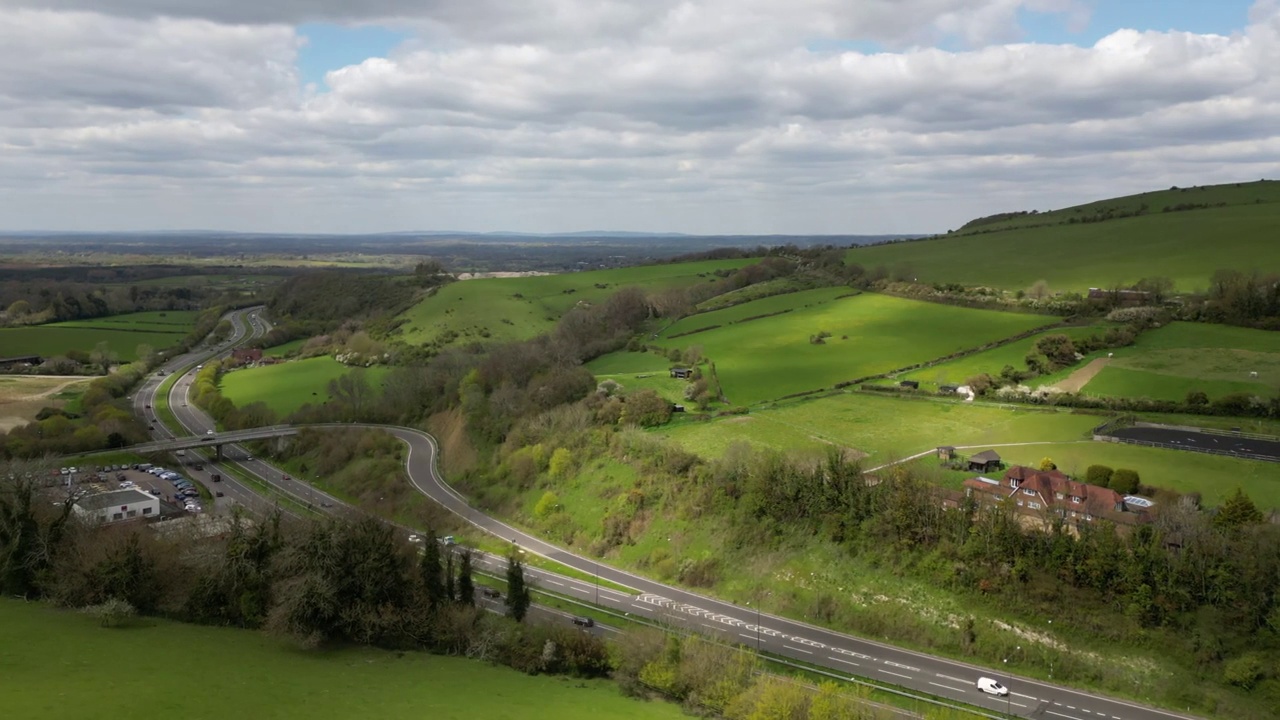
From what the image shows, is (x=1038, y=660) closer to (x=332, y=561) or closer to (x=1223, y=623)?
(x=1223, y=623)

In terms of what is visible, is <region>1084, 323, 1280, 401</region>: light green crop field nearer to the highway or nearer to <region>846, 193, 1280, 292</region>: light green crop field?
<region>846, 193, 1280, 292</region>: light green crop field

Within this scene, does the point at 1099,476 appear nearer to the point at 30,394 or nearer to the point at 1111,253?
the point at 1111,253

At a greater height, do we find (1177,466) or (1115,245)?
(1115,245)

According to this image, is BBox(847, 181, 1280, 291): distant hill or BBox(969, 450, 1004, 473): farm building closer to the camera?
BBox(969, 450, 1004, 473): farm building

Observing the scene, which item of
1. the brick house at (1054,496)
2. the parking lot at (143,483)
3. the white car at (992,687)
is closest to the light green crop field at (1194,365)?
the brick house at (1054,496)

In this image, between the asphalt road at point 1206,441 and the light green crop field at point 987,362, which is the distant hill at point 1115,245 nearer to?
the light green crop field at point 987,362

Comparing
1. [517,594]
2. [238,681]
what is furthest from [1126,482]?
[238,681]

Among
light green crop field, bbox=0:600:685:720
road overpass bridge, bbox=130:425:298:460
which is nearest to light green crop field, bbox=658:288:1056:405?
light green crop field, bbox=0:600:685:720
